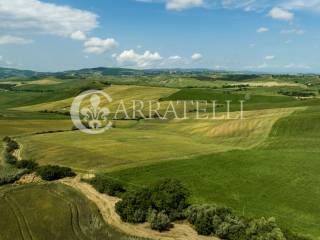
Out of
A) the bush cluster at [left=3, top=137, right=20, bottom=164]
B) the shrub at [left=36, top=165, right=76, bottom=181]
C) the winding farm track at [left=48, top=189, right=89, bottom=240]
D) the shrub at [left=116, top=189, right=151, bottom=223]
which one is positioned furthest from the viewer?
the bush cluster at [left=3, top=137, right=20, bottom=164]

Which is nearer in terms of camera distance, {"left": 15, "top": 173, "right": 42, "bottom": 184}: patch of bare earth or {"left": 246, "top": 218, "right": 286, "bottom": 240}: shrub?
{"left": 246, "top": 218, "right": 286, "bottom": 240}: shrub

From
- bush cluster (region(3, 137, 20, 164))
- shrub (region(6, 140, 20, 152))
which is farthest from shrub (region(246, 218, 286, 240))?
shrub (region(6, 140, 20, 152))

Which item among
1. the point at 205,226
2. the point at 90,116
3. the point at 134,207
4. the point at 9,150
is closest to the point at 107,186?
the point at 134,207

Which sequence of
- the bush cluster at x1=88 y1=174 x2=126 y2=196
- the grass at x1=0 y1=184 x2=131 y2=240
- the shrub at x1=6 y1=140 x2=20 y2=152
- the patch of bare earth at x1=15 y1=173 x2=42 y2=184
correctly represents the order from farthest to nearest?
the shrub at x1=6 y1=140 x2=20 y2=152 < the patch of bare earth at x1=15 y1=173 x2=42 y2=184 < the bush cluster at x1=88 y1=174 x2=126 y2=196 < the grass at x1=0 y1=184 x2=131 y2=240

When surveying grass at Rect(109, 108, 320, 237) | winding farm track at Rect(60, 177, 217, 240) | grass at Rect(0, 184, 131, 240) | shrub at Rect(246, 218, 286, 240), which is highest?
shrub at Rect(246, 218, 286, 240)

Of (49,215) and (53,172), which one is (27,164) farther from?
(49,215)

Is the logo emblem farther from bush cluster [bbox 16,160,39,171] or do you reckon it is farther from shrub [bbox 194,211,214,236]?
shrub [bbox 194,211,214,236]

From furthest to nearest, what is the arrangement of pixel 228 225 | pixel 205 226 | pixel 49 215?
pixel 49 215
pixel 205 226
pixel 228 225
